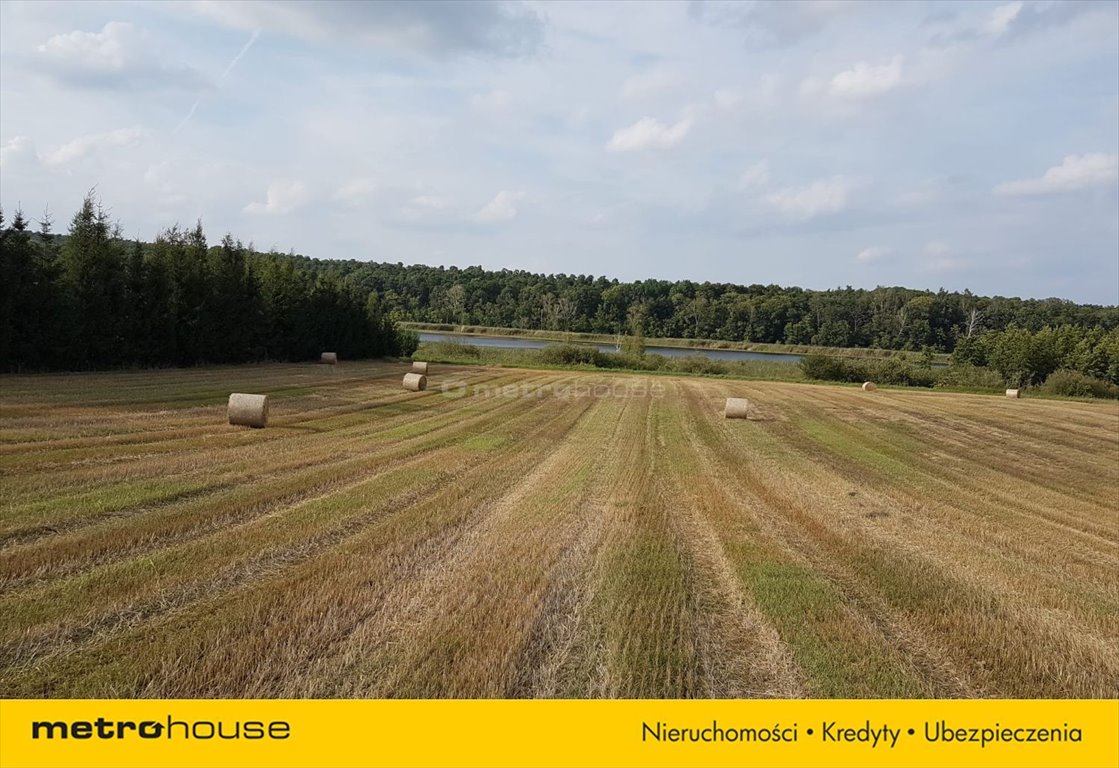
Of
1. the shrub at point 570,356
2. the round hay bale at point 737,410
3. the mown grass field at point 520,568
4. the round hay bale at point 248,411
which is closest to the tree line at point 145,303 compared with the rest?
the mown grass field at point 520,568

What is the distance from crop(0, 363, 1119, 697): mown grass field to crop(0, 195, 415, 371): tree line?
442 inches

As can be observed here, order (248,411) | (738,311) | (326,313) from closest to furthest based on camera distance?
(248,411) → (326,313) → (738,311)

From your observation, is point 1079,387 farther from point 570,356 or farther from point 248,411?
point 248,411

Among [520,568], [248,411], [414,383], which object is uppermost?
[248,411]

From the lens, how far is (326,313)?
1756 inches

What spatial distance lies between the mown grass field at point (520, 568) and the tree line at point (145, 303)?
11.2 meters

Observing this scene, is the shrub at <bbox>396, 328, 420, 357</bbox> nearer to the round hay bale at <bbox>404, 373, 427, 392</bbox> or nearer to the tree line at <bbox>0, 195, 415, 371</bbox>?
the tree line at <bbox>0, 195, 415, 371</bbox>

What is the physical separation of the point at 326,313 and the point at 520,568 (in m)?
41.9

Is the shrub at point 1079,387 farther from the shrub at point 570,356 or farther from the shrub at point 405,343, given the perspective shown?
the shrub at point 405,343

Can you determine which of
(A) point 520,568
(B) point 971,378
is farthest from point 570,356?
(A) point 520,568
